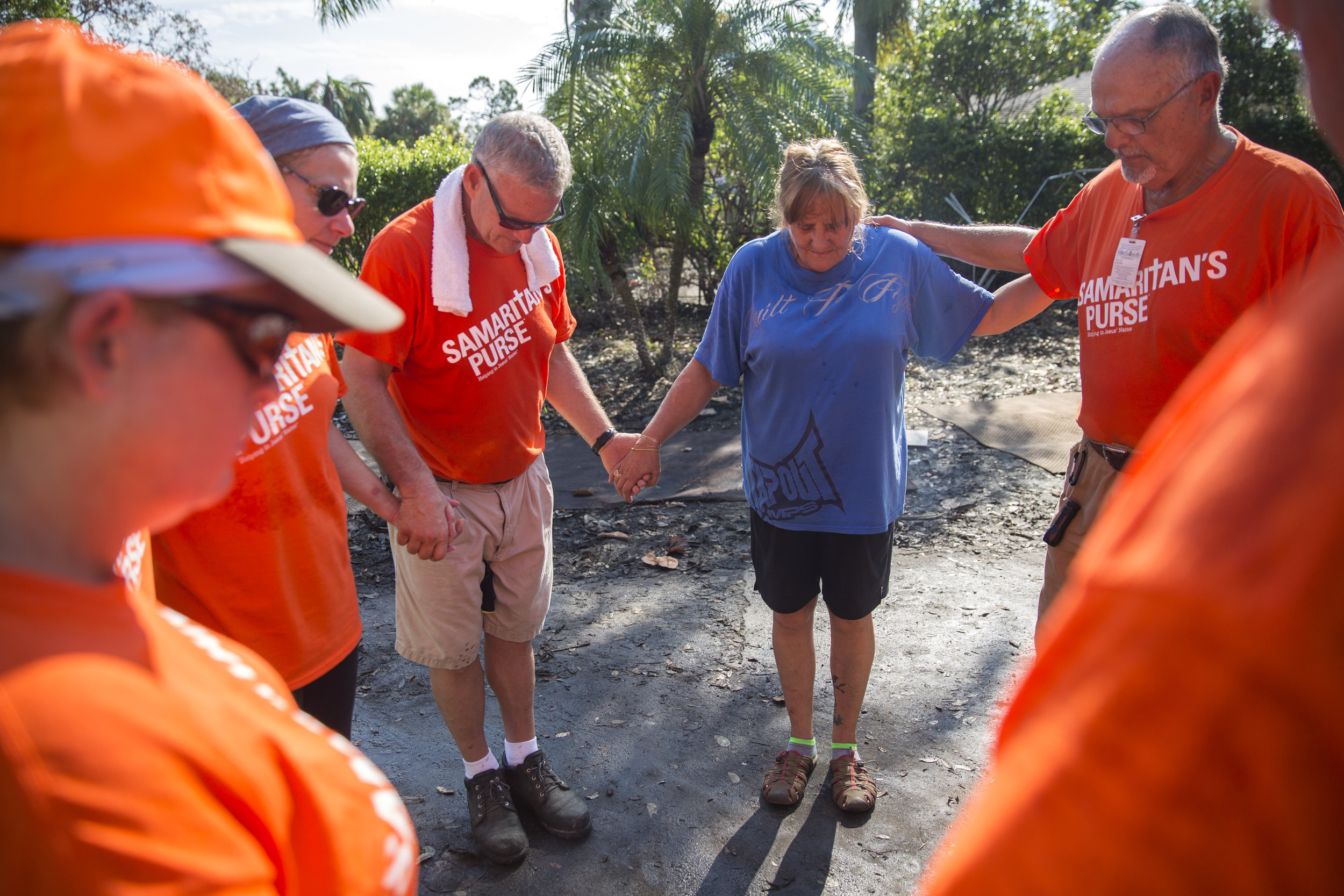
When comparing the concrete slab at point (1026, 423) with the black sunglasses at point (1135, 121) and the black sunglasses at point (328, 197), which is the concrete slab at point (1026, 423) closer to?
the black sunglasses at point (1135, 121)

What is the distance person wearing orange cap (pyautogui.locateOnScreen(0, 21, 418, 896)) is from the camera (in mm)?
675

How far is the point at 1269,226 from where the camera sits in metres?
2.31

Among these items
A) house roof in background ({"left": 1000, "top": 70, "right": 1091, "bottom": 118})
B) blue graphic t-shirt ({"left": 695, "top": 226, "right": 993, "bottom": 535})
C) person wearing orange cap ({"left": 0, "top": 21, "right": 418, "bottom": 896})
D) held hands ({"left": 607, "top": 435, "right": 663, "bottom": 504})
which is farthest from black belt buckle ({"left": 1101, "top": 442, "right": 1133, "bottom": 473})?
house roof in background ({"left": 1000, "top": 70, "right": 1091, "bottom": 118})

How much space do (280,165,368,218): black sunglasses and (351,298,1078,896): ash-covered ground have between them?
2.15 meters

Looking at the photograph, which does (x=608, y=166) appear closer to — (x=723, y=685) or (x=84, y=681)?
(x=723, y=685)

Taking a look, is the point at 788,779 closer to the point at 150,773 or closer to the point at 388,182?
the point at 150,773

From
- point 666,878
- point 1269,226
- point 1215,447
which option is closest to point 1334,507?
point 1215,447

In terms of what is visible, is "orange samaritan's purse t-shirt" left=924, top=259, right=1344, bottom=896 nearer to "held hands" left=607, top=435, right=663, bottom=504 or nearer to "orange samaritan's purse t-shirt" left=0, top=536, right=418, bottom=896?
"orange samaritan's purse t-shirt" left=0, top=536, right=418, bottom=896

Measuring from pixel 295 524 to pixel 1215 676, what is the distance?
206cm

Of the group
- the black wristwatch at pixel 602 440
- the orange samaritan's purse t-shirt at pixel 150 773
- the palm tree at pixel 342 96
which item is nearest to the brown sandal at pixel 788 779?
the black wristwatch at pixel 602 440

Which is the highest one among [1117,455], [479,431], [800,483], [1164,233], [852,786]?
[1164,233]

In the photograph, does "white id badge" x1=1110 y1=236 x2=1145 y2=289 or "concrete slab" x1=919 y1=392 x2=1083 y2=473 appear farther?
"concrete slab" x1=919 y1=392 x2=1083 y2=473

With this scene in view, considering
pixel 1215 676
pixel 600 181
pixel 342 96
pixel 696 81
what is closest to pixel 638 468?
pixel 1215 676

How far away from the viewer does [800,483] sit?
291cm
